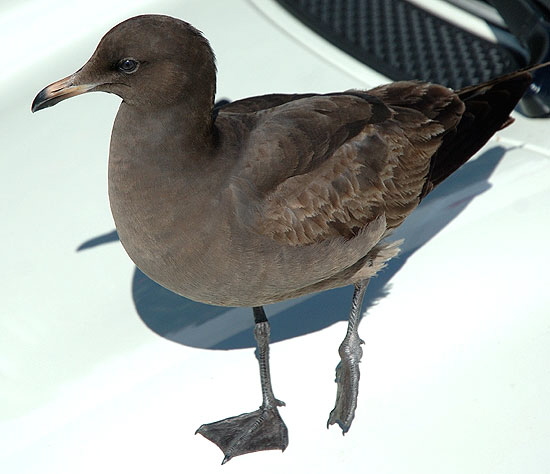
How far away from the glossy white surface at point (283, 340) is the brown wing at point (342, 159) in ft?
0.82

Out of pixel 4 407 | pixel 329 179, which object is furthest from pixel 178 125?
pixel 4 407

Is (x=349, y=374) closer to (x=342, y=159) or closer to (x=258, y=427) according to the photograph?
(x=258, y=427)

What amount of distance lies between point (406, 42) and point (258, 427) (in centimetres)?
218

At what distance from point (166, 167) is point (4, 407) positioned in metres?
1.01

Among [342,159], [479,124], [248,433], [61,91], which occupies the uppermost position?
[61,91]

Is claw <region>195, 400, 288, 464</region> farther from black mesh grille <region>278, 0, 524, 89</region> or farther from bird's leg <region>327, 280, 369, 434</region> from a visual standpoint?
black mesh grille <region>278, 0, 524, 89</region>

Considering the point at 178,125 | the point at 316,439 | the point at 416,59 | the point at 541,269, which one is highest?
the point at 178,125

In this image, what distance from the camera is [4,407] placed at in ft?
11.1

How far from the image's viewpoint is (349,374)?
3.56 meters

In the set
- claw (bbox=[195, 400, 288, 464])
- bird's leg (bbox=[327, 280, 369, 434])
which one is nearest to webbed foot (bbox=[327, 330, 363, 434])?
bird's leg (bbox=[327, 280, 369, 434])

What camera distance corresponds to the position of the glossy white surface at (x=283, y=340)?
329cm

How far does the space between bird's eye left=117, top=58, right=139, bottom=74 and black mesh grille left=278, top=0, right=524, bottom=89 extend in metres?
1.57

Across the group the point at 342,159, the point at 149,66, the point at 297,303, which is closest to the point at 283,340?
the point at 297,303

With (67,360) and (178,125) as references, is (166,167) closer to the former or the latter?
(178,125)
